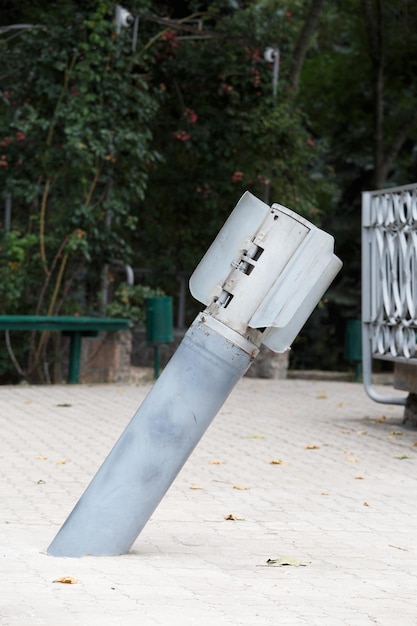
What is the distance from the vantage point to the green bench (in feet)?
51.6

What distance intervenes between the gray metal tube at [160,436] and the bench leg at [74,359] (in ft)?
34.8

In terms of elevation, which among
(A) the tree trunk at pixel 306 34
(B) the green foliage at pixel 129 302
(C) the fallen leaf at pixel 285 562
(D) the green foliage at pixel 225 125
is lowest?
(C) the fallen leaf at pixel 285 562

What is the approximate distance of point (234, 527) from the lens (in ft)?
23.0

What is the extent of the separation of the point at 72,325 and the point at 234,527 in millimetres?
9450

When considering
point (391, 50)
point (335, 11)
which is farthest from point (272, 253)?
point (335, 11)

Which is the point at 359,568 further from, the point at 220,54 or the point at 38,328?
the point at 220,54

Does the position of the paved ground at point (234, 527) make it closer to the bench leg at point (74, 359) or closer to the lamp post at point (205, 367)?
the lamp post at point (205, 367)

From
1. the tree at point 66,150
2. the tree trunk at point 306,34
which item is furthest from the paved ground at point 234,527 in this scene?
the tree trunk at point 306,34

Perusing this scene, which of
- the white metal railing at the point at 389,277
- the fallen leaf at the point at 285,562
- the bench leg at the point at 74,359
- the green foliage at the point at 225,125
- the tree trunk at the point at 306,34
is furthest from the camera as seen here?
the tree trunk at the point at 306,34

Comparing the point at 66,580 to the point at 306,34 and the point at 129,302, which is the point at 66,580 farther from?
the point at 306,34

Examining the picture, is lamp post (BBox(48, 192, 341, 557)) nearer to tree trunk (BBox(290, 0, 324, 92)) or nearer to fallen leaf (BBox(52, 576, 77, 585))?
A: fallen leaf (BBox(52, 576, 77, 585))

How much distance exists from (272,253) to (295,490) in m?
2.81

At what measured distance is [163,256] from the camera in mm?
20203

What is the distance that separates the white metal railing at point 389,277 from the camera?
1165cm
